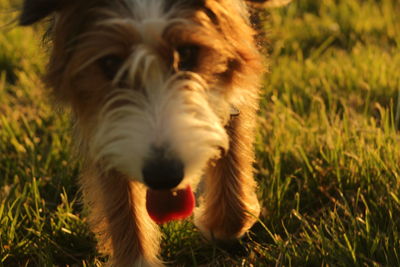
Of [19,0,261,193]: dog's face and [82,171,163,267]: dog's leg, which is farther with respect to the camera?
[82,171,163,267]: dog's leg

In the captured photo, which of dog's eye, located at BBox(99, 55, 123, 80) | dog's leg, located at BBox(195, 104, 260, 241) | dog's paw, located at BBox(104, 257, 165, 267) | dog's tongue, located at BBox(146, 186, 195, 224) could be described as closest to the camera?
dog's eye, located at BBox(99, 55, 123, 80)

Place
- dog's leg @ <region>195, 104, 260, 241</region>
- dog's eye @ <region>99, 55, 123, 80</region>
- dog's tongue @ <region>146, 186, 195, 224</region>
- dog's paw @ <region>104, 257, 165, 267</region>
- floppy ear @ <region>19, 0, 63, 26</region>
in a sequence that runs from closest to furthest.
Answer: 1. dog's eye @ <region>99, 55, 123, 80</region>
2. floppy ear @ <region>19, 0, 63, 26</region>
3. dog's tongue @ <region>146, 186, 195, 224</region>
4. dog's paw @ <region>104, 257, 165, 267</region>
5. dog's leg @ <region>195, 104, 260, 241</region>

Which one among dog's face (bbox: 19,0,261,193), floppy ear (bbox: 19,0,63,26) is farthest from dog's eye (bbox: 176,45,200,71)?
floppy ear (bbox: 19,0,63,26)

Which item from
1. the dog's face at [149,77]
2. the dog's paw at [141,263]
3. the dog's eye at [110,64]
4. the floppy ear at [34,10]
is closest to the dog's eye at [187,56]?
the dog's face at [149,77]

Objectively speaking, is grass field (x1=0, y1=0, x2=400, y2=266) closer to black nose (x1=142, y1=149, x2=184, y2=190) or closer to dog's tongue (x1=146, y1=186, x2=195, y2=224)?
dog's tongue (x1=146, y1=186, x2=195, y2=224)

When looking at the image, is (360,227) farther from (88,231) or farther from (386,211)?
(88,231)

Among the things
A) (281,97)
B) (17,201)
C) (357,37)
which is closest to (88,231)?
(17,201)

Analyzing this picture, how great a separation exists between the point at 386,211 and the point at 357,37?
9.05ft

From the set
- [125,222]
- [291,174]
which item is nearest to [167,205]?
[125,222]

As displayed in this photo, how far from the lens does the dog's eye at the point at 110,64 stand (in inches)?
104

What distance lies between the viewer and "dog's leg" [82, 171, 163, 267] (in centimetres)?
313

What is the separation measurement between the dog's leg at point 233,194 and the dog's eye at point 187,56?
0.73m

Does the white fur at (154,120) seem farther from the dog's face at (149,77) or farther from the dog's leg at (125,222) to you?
the dog's leg at (125,222)

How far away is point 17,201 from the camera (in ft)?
11.9
